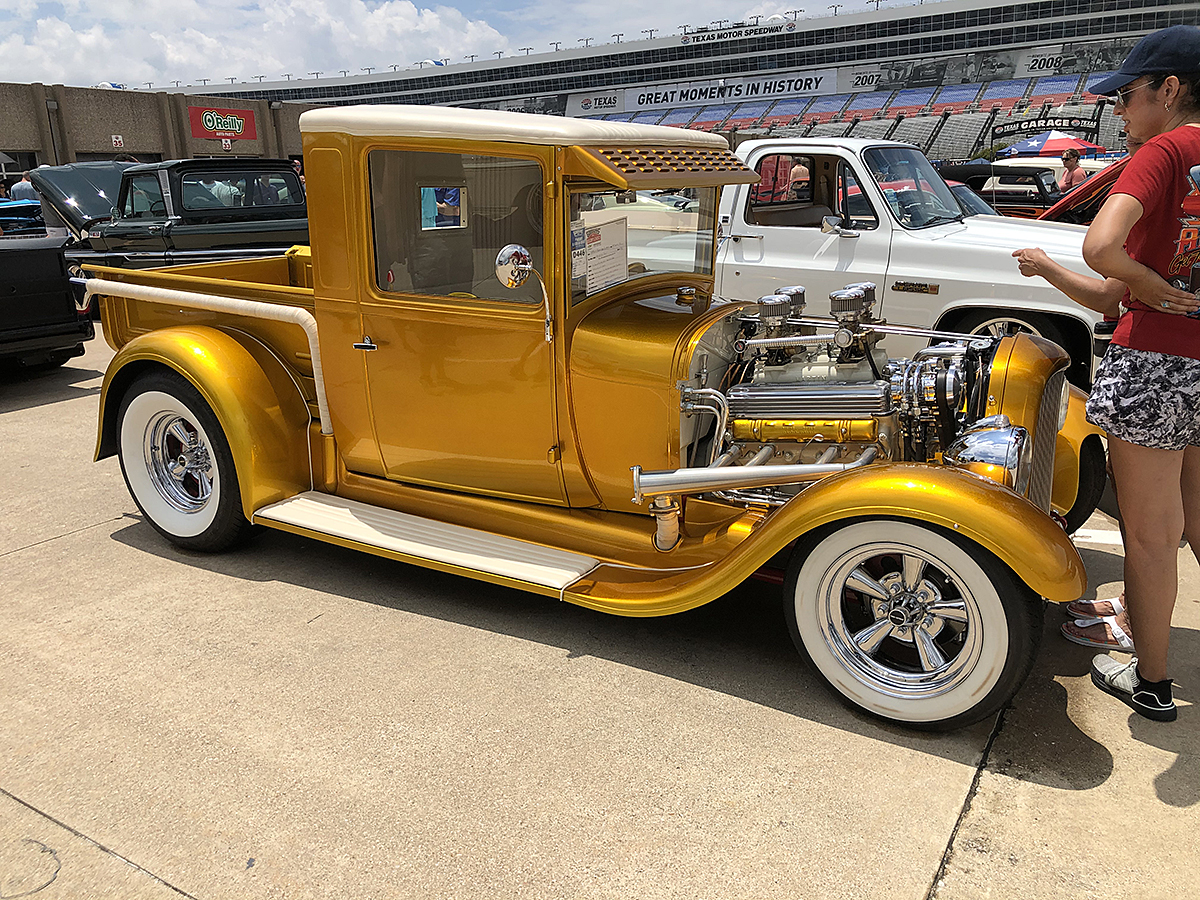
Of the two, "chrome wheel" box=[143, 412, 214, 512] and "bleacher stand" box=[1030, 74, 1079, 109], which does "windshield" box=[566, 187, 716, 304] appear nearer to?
"chrome wheel" box=[143, 412, 214, 512]

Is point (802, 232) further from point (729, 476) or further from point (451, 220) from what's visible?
point (729, 476)

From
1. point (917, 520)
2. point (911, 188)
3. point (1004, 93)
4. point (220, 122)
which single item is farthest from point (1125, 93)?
point (1004, 93)

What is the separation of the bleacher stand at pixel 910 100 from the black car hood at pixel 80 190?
7146cm

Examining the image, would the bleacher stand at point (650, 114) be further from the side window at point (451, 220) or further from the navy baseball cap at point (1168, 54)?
the navy baseball cap at point (1168, 54)

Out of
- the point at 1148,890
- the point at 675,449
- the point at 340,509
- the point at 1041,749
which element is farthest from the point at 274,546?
the point at 1148,890

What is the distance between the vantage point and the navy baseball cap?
2.55 meters

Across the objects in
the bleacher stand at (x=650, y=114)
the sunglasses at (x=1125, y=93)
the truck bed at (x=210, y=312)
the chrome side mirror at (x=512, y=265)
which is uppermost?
the bleacher stand at (x=650, y=114)

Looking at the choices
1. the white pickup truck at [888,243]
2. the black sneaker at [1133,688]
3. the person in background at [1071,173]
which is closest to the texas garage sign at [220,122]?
the person in background at [1071,173]

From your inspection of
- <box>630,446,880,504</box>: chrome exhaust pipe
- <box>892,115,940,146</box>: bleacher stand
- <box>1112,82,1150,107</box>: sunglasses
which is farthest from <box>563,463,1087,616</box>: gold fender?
<box>892,115,940,146</box>: bleacher stand

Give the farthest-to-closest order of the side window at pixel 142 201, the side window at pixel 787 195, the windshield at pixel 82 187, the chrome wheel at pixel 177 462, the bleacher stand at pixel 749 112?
the bleacher stand at pixel 749 112 → the windshield at pixel 82 187 → the side window at pixel 142 201 → the side window at pixel 787 195 → the chrome wheel at pixel 177 462

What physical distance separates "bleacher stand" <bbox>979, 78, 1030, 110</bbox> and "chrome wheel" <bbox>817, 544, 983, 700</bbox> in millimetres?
74802

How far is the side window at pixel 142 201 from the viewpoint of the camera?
10.2m

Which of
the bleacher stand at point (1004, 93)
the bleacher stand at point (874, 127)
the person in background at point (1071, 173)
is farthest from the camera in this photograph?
the bleacher stand at point (874, 127)

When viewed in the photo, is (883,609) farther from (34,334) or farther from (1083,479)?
(34,334)
